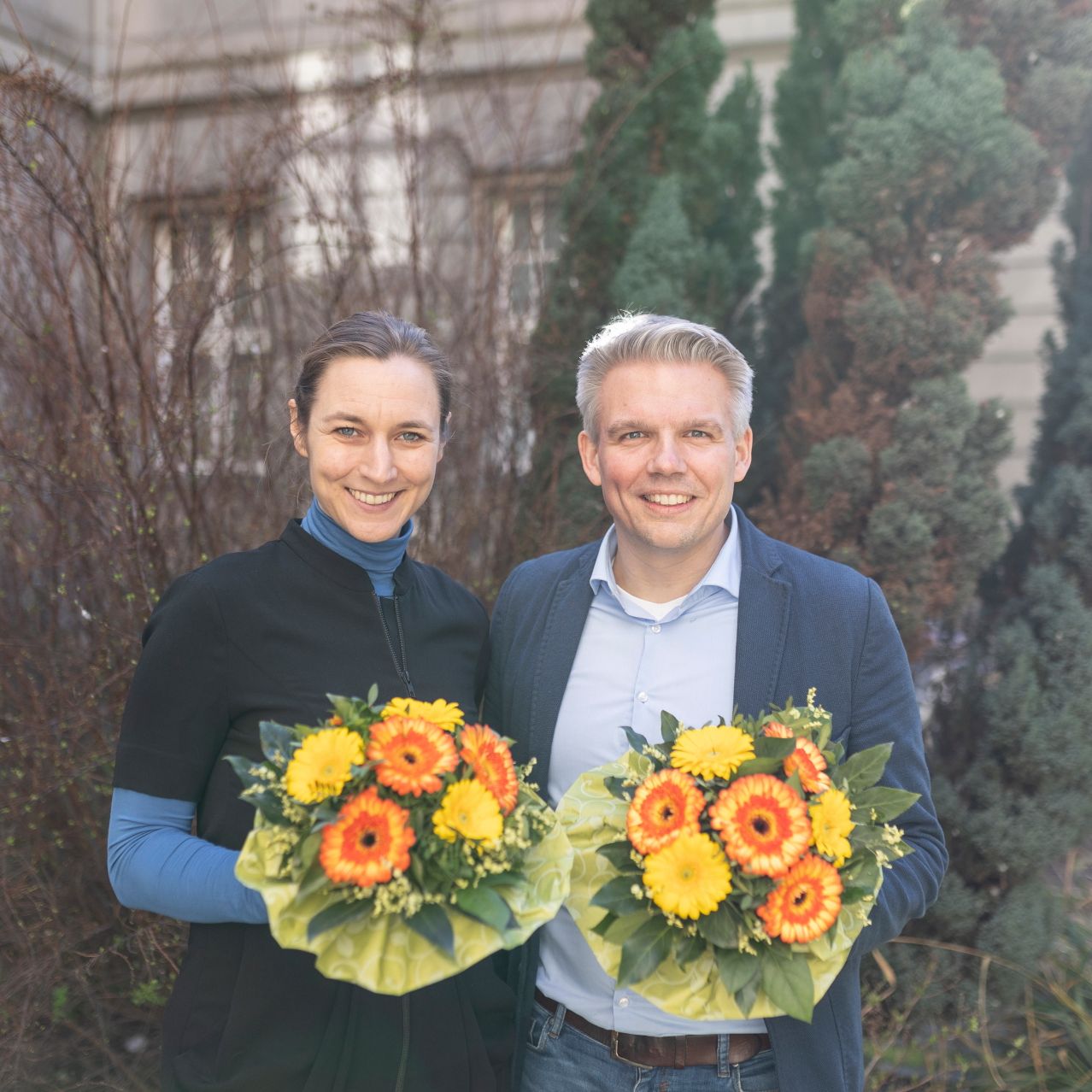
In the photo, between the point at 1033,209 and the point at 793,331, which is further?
the point at 793,331

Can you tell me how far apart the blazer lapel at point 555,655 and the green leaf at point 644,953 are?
662 millimetres

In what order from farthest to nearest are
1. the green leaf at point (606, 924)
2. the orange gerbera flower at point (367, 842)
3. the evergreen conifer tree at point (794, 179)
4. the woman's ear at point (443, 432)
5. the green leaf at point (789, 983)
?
the evergreen conifer tree at point (794, 179) < the woman's ear at point (443, 432) < the green leaf at point (606, 924) < the green leaf at point (789, 983) < the orange gerbera flower at point (367, 842)

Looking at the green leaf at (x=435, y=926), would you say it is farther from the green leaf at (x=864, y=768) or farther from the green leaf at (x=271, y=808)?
the green leaf at (x=864, y=768)


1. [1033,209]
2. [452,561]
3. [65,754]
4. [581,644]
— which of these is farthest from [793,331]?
[65,754]

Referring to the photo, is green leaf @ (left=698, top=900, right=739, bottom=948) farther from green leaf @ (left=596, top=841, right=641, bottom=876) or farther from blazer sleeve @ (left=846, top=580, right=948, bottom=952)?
blazer sleeve @ (left=846, top=580, right=948, bottom=952)

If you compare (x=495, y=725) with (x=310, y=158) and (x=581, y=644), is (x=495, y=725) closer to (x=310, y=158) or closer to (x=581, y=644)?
(x=581, y=644)

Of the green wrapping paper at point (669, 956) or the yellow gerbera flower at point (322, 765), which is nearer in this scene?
the yellow gerbera flower at point (322, 765)

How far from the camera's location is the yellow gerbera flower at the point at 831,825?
156 centimetres

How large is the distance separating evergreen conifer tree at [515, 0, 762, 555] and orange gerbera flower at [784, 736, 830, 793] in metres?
2.83

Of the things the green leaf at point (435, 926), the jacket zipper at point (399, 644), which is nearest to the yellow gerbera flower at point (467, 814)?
the green leaf at point (435, 926)

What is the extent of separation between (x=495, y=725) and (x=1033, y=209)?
308cm

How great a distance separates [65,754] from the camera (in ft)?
11.3

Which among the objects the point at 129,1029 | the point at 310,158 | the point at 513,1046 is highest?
the point at 310,158

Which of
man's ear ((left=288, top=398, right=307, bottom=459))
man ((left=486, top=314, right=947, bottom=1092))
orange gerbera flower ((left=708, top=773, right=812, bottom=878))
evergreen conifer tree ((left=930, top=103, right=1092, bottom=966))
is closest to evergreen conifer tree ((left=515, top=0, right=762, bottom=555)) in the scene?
evergreen conifer tree ((left=930, top=103, right=1092, bottom=966))
